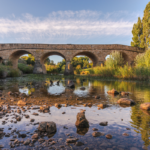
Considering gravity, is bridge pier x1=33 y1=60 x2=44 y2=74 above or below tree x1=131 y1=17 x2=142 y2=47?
below

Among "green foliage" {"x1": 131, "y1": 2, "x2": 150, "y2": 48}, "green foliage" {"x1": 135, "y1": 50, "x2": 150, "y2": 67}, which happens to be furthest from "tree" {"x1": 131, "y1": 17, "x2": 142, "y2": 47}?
"green foliage" {"x1": 135, "y1": 50, "x2": 150, "y2": 67}

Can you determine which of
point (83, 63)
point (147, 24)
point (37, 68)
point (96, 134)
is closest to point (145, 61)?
point (96, 134)

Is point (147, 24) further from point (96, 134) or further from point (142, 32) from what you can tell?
point (96, 134)

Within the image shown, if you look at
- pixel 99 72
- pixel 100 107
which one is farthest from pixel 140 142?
pixel 99 72

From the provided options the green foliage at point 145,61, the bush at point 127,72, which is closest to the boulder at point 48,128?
the bush at point 127,72

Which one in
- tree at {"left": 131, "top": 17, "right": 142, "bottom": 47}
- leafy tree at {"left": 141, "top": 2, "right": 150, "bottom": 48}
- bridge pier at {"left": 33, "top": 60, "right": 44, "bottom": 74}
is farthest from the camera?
tree at {"left": 131, "top": 17, "right": 142, "bottom": 47}

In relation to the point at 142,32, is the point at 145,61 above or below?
below

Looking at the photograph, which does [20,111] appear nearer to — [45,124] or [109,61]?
[45,124]

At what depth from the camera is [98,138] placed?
175cm

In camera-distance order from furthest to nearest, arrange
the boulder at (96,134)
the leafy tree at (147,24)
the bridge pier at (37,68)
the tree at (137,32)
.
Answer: the tree at (137,32), the leafy tree at (147,24), the bridge pier at (37,68), the boulder at (96,134)

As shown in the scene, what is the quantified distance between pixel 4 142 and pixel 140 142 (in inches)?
68.4

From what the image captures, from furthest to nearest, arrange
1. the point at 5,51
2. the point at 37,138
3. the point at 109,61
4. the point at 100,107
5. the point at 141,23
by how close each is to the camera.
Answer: the point at 141,23 < the point at 5,51 < the point at 109,61 < the point at 100,107 < the point at 37,138

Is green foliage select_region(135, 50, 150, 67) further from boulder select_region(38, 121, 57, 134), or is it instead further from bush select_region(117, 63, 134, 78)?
boulder select_region(38, 121, 57, 134)

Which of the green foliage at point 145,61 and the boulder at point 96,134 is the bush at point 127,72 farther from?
the boulder at point 96,134
